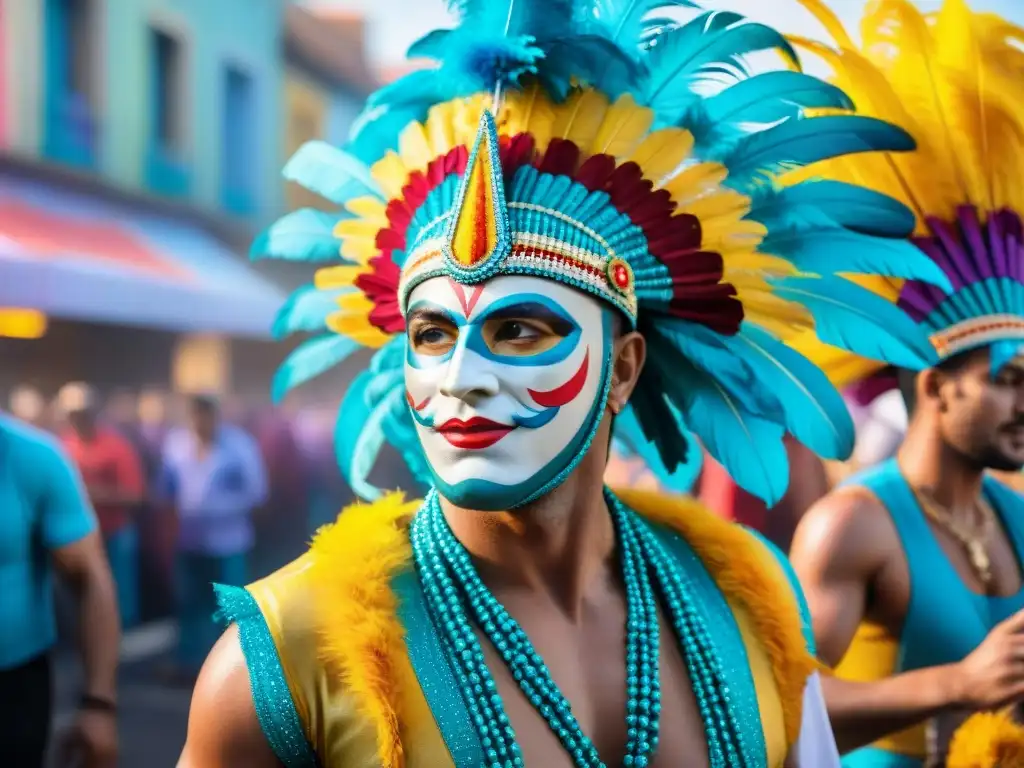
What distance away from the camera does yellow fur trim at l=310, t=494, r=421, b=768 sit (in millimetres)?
1478

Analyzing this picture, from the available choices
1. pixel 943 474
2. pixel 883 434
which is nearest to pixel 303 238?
pixel 943 474

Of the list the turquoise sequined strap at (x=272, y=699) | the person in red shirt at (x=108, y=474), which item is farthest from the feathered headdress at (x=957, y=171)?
the person in red shirt at (x=108, y=474)

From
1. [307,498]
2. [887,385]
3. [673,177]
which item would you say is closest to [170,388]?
[307,498]

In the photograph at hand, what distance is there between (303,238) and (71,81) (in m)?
8.68

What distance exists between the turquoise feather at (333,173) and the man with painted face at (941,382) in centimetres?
107

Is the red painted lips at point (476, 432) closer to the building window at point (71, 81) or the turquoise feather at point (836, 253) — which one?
the turquoise feather at point (836, 253)

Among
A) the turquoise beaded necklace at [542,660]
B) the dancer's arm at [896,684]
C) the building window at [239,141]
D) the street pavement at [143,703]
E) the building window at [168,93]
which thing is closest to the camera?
the turquoise beaded necklace at [542,660]

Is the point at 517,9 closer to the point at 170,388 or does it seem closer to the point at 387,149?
the point at 387,149

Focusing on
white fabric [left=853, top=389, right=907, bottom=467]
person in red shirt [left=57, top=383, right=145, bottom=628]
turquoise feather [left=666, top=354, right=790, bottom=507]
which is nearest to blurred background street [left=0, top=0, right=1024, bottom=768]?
person in red shirt [left=57, top=383, right=145, bottom=628]

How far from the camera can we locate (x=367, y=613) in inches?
61.7

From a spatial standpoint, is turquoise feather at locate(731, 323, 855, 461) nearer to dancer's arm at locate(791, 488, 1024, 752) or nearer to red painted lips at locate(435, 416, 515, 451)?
dancer's arm at locate(791, 488, 1024, 752)

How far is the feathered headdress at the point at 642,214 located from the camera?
1.74 meters

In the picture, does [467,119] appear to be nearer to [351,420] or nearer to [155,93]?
[351,420]

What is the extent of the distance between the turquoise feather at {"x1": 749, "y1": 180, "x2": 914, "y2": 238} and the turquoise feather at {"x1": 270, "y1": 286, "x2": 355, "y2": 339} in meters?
0.84
